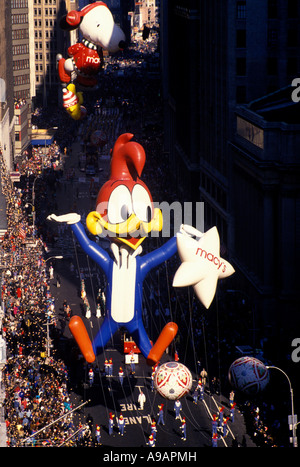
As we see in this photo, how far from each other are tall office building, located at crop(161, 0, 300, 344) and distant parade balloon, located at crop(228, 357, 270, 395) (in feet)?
72.3

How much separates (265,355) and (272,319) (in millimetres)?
8638

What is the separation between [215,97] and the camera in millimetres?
90875

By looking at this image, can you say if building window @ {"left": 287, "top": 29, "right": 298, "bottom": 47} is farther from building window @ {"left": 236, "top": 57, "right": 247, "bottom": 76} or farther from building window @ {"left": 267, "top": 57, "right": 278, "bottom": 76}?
building window @ {"left": 236, "top": 57, "right": 247, "bottom": 76}

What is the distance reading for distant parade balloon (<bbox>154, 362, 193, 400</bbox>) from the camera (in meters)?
49.3

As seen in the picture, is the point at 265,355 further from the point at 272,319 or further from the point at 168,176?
the point at 168,176

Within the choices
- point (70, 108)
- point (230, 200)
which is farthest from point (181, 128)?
point (70, 108)

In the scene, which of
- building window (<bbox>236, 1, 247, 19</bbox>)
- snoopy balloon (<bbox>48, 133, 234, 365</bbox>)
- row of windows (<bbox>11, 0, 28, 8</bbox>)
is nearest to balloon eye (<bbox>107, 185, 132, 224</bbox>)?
snoopy balloon (<bbox>48, 133, 234, 365</bbox>)

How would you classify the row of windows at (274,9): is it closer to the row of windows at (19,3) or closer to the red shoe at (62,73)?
the red shoe at (62,73)

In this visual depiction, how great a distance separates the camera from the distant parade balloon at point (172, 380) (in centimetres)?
4931

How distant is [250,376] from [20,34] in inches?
5709

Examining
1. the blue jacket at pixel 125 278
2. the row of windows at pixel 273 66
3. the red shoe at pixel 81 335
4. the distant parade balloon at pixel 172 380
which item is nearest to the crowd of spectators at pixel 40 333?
the red shoe at pixel 81 335

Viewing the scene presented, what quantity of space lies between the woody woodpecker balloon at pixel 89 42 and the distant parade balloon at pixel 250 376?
14.1 metres

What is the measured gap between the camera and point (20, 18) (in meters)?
189

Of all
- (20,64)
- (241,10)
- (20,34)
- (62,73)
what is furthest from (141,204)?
(20,34)
